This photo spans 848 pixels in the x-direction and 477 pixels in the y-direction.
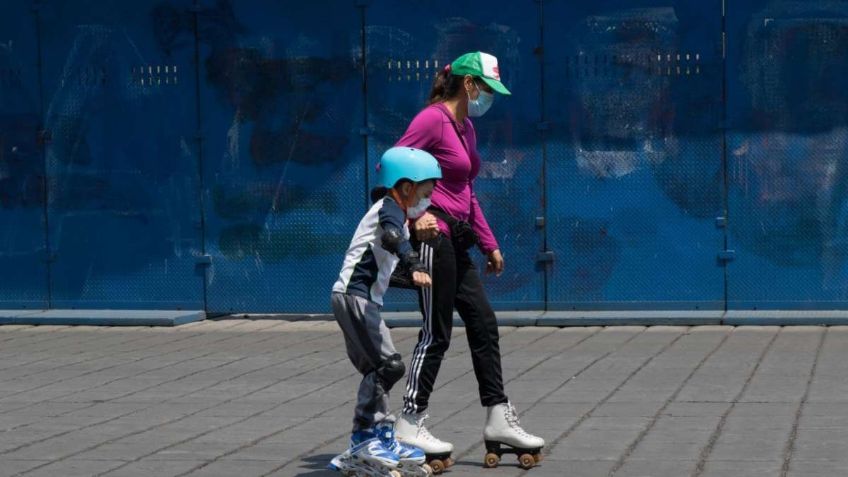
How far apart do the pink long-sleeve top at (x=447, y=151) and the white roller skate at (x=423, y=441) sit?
2.73ft

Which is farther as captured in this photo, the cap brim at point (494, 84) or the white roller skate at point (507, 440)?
the cap brim at point (494, 84)

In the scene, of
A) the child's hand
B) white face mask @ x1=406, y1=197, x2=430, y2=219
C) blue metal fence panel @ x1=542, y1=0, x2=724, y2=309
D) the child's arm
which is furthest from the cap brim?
blue metal fence panel @ x1=542, y1=0, x2=724, y2=309

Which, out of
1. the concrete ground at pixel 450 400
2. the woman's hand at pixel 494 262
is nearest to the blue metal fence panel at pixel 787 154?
the concrete ground at pixel 450 400

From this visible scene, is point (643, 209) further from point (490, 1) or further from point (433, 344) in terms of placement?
point (433, 344)

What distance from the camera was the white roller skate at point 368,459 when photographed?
22.3ft

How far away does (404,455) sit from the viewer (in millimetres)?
6871

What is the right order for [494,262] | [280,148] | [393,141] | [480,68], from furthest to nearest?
[280,148]
[393,141]
[494,262]
[480,68]

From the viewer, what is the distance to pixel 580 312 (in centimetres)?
1266

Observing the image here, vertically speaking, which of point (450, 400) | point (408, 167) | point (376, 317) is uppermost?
point (408, 167)

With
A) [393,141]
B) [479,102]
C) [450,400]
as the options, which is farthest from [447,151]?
[393,141]

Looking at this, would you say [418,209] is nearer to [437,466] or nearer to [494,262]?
[494,262]

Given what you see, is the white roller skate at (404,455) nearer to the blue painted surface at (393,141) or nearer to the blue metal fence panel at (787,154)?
the blue painted surface at (393,141)

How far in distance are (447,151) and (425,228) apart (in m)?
0.49

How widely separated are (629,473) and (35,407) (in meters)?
3.78
